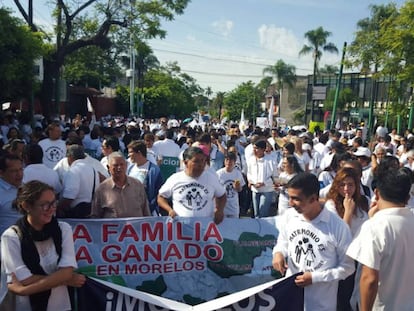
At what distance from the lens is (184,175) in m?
5.20

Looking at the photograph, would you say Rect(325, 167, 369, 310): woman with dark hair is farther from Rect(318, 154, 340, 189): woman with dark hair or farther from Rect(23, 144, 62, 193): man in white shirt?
Rect(23, 144, 62, 193): man in white shirt

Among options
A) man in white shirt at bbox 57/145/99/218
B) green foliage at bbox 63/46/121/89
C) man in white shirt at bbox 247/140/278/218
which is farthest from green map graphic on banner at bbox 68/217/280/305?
green foliage at bbox 63/46/121/89

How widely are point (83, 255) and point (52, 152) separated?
3.33 m

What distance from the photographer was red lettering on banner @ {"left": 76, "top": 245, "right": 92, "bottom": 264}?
4.65 m

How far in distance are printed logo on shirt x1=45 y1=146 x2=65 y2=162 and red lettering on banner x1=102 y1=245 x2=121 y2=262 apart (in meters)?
3.28

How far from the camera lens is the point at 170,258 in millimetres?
4750

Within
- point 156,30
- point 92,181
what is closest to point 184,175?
point 92,181

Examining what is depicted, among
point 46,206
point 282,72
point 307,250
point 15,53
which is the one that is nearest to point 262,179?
point 307,250

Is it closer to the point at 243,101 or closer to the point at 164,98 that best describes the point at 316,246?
the point at 164,98

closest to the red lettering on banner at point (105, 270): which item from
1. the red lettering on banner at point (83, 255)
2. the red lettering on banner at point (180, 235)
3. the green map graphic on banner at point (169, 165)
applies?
the red lettering on banner at point (83, 255)

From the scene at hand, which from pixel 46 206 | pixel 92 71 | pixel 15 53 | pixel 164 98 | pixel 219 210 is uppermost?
pixel 92 71

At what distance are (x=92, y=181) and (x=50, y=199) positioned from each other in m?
2.27

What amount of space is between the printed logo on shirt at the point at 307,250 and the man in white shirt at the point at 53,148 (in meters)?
5.07

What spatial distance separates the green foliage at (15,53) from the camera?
14242 millimetres
